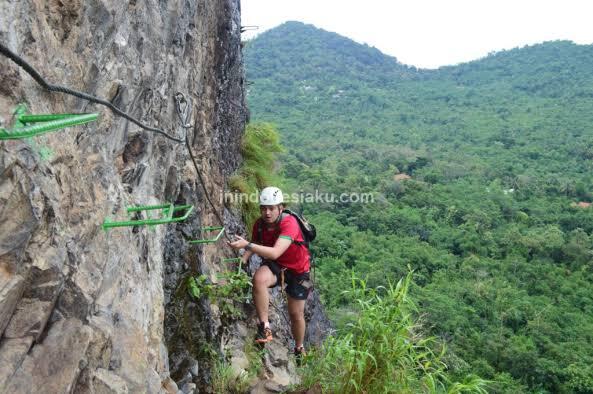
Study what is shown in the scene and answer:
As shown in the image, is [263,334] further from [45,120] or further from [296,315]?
[45,120]

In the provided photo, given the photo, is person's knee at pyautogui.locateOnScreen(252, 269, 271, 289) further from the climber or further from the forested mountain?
the forested mountain

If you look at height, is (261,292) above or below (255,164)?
below

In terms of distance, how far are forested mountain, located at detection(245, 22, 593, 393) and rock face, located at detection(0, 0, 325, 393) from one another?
2710 millimetres

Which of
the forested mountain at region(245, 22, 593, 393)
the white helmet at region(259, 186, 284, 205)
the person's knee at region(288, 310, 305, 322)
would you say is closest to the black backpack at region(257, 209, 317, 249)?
the white helmet at region(259, 186, 284, 205)

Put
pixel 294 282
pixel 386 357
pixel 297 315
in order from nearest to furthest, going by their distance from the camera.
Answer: pixel 386 357, pixel 294 282, pixel 297 315

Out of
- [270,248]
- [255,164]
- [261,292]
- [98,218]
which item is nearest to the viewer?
[98,218]

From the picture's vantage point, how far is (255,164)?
31.8ft

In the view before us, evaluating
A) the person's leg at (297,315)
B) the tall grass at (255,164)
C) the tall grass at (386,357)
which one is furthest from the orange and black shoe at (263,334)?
the tall grass at (255,164)

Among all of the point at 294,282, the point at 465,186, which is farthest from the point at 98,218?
the point at 465,186

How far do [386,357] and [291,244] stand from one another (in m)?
1.73

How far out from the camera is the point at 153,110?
Result: 393 cm

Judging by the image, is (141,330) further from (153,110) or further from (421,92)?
(421,92)

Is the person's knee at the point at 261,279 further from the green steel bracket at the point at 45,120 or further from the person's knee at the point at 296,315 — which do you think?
the green steel bracket at the point at 45,120

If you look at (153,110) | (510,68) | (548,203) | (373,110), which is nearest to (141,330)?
(153,110)
